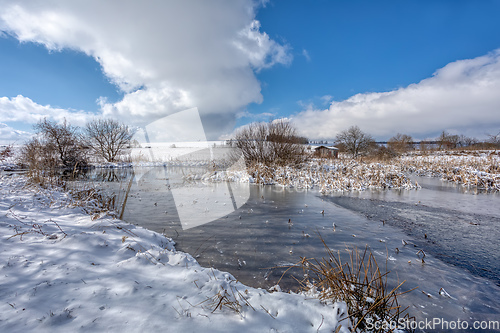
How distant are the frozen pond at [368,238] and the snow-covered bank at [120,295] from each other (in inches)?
34.0

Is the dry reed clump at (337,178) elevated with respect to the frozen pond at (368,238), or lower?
elevated

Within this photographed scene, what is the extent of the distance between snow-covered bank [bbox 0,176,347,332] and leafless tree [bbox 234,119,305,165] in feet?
41.3

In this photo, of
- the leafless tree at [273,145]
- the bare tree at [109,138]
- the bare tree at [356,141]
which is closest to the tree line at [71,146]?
the bare tree at [109,138]

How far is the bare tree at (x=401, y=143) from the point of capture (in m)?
34.4

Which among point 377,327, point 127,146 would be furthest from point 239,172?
point 127,146

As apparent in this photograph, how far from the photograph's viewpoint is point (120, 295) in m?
1.84

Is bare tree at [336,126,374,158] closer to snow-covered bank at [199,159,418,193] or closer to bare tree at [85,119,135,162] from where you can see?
snow-covered bank at [199,159,418,193]

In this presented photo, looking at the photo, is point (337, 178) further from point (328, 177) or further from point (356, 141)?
point (356, 141)

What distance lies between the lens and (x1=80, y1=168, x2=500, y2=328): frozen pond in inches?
104

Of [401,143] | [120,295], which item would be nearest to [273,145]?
[120,295]

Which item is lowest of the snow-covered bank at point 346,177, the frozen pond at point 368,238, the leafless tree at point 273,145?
the frozen pond at point 368,238

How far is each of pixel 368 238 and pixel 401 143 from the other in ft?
131

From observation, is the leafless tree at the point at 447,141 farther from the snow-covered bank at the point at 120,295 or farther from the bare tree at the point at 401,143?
the snow-covered bank at the point at 120,295

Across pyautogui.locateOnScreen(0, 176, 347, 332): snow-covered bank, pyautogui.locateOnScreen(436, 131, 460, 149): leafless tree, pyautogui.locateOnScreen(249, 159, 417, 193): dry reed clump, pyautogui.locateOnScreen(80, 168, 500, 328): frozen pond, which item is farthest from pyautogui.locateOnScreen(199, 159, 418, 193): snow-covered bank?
pyautogui.locateOnScreen(436, 131, 460, 149): leafless tree
